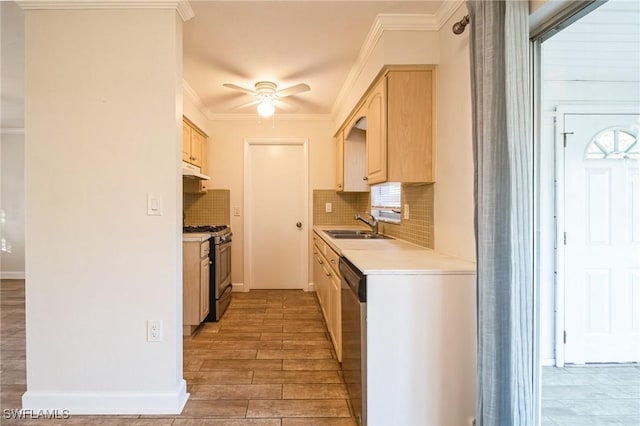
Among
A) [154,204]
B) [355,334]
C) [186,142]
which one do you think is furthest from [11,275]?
[355,334]

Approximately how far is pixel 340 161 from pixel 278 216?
1.24m

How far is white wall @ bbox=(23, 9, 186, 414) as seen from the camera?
1.88 m

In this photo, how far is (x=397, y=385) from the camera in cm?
155

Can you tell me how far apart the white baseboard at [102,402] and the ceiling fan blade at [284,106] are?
3006 millimetres

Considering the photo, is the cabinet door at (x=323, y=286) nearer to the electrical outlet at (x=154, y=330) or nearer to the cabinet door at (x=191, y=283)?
the cabinet door at (x=191, y=283)

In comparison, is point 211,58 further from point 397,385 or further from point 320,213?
point 397,385

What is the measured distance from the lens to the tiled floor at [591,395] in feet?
5.88

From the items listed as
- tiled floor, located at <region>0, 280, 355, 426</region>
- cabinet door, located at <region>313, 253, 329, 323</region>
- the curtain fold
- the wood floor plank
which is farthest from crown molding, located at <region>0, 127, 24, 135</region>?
the curtain fold

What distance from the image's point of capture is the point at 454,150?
197 centimetres

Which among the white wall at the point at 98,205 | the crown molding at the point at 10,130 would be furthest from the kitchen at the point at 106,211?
the crown molding at the point at 10,130

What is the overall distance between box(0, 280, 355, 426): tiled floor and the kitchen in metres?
0.25

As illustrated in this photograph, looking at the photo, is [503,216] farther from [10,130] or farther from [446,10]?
[10,130]

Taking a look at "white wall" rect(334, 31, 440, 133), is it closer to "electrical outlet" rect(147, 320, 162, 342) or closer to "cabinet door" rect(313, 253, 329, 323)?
"cabinet door" rect(313, 253, 329, 323)

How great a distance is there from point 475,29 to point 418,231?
57.2 inches
